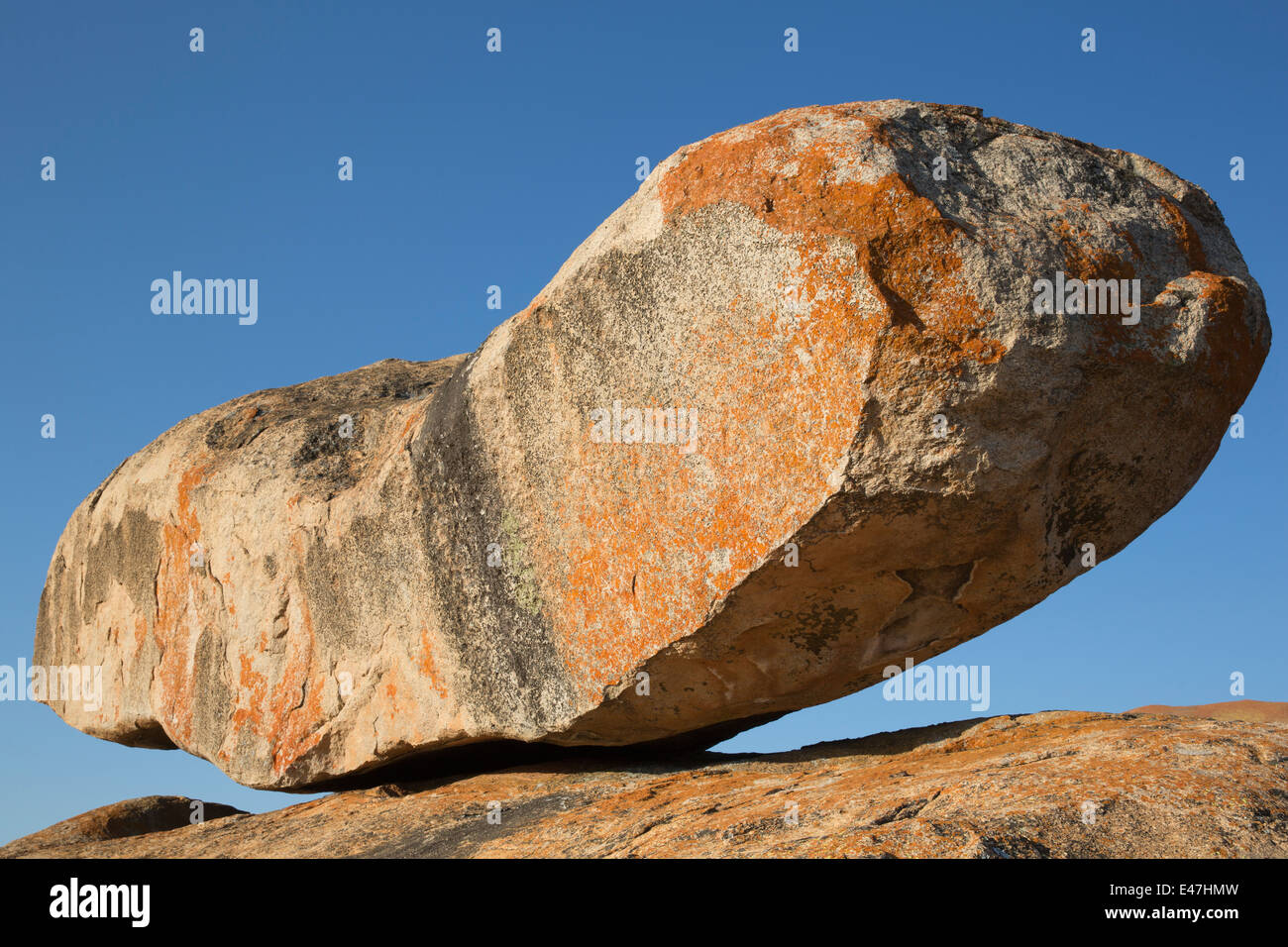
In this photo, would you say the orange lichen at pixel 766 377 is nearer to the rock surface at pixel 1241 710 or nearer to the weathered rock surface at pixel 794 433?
the weathered rock surface at pixel 794 433

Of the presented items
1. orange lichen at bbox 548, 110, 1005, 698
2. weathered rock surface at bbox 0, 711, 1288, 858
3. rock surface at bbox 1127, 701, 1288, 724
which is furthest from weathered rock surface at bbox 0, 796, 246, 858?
rock surface at bbox 1127, 701, 1288, 724

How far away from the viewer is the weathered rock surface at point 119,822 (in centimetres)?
800

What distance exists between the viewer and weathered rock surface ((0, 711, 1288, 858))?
4.05 m

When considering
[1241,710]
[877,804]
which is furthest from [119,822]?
[1241,710]

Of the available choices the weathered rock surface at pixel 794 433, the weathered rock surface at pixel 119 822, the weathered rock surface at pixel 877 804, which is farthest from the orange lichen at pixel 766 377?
the weathered rock surface at pixel 119 822

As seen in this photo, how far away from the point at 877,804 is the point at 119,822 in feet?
20.5

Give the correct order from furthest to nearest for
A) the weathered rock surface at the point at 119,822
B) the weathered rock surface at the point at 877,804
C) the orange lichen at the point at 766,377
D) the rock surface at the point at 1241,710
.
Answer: the rock surface at the point at 1241,710, the weathered rock surface at the point at 119,822, the orange lichen at the point at 766,377, the weathered rock surface at the point at 877,804

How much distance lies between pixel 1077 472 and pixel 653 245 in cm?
207

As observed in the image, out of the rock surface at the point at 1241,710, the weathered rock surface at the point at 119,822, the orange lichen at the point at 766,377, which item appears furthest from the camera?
the rock surface at the point at 1241,710

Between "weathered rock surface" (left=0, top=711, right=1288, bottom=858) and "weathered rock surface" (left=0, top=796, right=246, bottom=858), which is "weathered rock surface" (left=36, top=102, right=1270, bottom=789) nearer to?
"weathered rock surface" (left=0, top=711, right=1288, bottom=858)

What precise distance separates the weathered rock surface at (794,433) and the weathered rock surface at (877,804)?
1.14ft

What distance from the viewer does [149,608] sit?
878cm

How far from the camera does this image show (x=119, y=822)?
28.3 ft

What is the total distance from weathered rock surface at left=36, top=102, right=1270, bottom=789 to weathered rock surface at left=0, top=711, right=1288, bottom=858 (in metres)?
0.35
